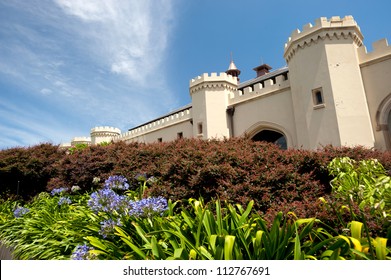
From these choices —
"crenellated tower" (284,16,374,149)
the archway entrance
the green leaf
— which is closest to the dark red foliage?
the green leaf

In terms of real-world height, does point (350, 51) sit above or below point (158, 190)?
above

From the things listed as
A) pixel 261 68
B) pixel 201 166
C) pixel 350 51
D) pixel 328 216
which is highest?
pixel 261 68

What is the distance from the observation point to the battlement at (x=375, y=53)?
11.8 meters

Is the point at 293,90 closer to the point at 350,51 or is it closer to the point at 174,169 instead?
the point at 350,51

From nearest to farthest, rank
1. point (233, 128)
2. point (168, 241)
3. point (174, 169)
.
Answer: point (168, 241) → point (174, 169) → point (233, 128)

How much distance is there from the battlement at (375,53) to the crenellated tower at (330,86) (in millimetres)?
276

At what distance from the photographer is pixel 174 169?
4.87 meters

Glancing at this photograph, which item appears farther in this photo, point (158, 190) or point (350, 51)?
point (350, 51)

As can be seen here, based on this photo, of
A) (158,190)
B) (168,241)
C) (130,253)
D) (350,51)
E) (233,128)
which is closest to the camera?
(130,253)

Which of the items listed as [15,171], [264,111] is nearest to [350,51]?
[264,111]

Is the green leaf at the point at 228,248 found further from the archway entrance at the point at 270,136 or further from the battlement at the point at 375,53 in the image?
the archway entrance at the point at 270,136

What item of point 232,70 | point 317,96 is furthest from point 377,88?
point 232,70

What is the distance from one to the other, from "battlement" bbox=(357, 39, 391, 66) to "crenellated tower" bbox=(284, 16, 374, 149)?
0.90 ft
